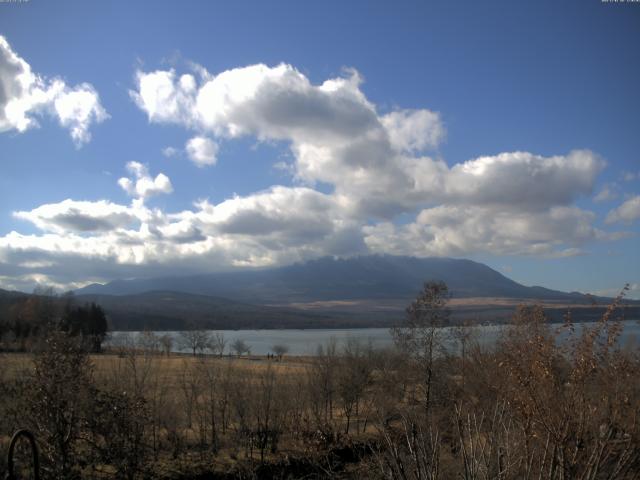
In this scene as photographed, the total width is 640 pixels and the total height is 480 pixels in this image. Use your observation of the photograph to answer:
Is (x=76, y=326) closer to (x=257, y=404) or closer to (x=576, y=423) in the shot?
(x=257, y=404)

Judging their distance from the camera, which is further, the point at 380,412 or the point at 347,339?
the point at 347,339

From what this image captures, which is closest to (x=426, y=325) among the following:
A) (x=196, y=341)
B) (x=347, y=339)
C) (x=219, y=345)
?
(x=347, y=339)

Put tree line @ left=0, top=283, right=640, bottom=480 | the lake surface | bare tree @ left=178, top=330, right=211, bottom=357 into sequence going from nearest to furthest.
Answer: tree line @ left=0, top=283, right=640, bottom=480
the lake surface
bare tree @ left=178, top=330, right=211, bottom=357

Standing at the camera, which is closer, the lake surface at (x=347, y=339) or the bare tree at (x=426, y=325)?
the lake surface at (x=347, y=339)

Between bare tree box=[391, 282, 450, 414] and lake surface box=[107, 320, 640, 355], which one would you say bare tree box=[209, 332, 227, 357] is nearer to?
lake surface box=[107, 320, 640, 355]

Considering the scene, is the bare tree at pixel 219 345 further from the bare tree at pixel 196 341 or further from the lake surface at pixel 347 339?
the lake surface at pixel 347 339

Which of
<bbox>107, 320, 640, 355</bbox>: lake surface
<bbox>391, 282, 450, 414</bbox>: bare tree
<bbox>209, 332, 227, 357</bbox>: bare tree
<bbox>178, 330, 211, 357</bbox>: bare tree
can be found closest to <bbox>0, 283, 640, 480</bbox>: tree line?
<bbox>391, 282, 450, 414</bbox>: bare tree

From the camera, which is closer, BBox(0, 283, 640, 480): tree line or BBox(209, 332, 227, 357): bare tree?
BBox(0, 283, 640, 480): tree line

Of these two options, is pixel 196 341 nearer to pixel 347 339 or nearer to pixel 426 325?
pixel 347 339

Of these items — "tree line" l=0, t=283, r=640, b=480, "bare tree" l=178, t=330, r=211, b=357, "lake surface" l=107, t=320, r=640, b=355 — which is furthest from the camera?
"bare tree" l=178, t=330, r=211, b=357

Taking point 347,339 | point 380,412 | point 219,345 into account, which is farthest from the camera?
point 219,345

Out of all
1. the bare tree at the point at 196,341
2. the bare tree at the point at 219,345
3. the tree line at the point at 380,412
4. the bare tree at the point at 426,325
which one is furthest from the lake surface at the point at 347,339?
the bare tree at the point at 219,345

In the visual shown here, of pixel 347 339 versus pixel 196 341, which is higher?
pixel 347 339

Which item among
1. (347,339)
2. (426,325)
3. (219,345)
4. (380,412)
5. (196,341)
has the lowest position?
(196,341)
